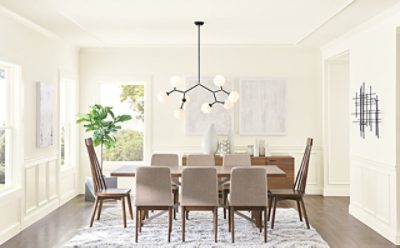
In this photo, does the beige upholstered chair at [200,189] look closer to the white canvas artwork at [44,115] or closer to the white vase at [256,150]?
the white canvas artwork at [44,115]

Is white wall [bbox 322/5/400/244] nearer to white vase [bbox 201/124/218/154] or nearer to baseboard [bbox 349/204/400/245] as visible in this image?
baseboard [bbox 349/204/400/245]

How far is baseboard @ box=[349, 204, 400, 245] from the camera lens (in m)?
5.29

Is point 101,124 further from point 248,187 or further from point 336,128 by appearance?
point 336,128

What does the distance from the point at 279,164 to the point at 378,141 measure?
238 cm

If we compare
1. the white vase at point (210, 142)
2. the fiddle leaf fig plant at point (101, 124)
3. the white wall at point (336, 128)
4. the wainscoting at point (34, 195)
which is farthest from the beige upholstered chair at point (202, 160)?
the white wall at point (336, 128)

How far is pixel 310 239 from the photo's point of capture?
5367mm

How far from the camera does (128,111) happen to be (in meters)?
8.68

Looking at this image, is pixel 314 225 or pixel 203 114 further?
pixel 203 114

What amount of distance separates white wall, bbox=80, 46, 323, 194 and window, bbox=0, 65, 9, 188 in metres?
2.82

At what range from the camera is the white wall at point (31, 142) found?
549cm

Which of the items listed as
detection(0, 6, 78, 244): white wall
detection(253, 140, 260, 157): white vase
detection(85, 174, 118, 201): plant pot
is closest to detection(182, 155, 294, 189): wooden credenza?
detection(253, 140, 260, 157): white vase

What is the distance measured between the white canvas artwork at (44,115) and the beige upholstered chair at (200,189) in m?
2.35

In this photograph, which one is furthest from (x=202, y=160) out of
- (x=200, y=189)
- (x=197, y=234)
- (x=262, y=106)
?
(x=262, y=106)

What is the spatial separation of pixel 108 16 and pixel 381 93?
3.37m
